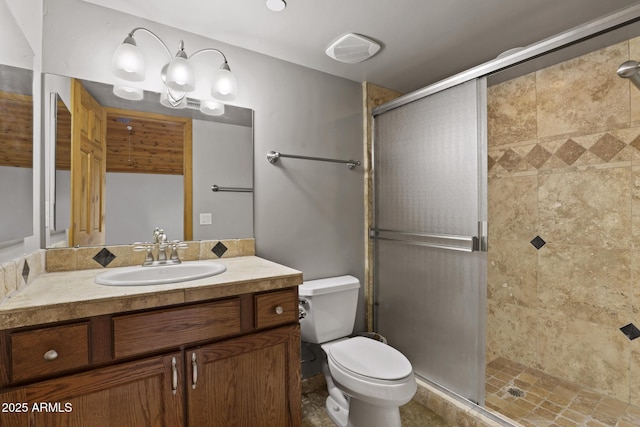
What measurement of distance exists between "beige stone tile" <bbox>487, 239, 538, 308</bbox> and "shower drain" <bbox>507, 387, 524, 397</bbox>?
1.90 feet

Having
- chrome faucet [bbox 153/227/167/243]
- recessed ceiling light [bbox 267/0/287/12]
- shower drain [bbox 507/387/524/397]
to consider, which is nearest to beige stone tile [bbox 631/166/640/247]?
shower drain [bbox 507/387/524/397]

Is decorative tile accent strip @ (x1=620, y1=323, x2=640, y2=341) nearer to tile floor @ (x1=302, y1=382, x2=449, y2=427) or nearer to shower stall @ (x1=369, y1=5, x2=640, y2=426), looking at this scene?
shower stall @ (x1=369, y1=5, x2=640, y2=426)

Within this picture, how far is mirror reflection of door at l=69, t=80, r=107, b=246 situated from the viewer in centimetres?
138

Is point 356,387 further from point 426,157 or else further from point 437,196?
point 426,157

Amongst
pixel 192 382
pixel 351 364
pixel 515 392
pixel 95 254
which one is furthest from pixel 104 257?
pixel 515 392

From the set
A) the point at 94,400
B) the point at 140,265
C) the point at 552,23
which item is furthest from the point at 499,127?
the point at 94,400

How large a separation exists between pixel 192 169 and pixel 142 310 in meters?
0.86

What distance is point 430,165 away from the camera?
1.87 metres

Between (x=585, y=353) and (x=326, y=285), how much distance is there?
1715 millimetres

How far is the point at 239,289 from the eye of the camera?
117 cm

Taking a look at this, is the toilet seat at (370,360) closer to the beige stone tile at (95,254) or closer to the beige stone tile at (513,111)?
the beige stone tile at (95,254)

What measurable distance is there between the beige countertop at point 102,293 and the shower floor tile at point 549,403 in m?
1.54

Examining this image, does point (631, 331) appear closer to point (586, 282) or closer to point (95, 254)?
point (586, 282)

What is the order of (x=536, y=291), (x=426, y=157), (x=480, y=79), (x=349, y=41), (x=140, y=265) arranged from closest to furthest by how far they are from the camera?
(x=140, y=265), (x=480, y=79), (x=349, y=41), (x=426, y=157), (x=536, y=291)
